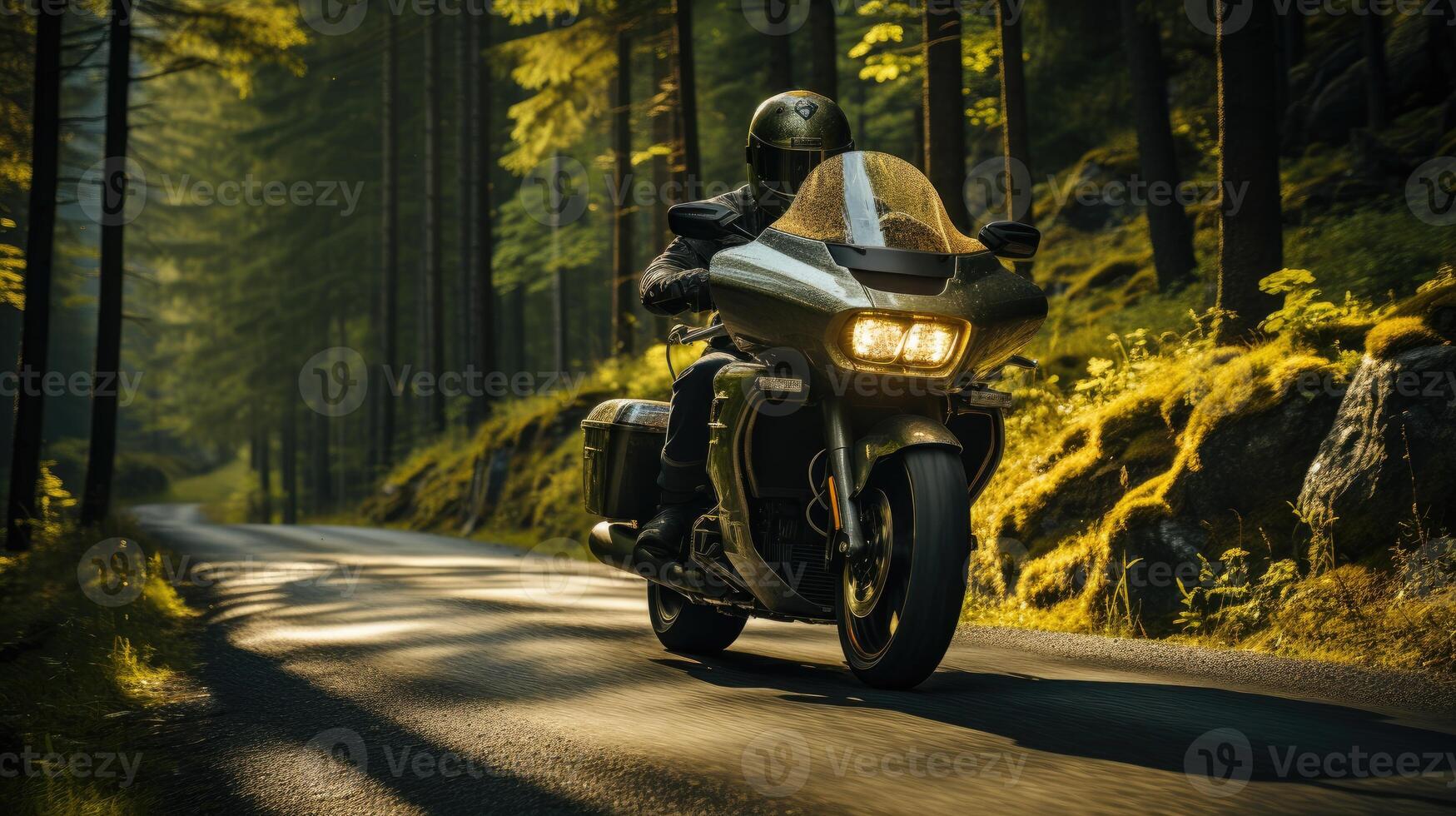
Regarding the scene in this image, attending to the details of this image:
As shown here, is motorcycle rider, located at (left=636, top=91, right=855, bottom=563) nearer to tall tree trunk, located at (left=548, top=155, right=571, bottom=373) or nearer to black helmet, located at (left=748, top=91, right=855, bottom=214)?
black helmet, located at (left=748, top=91, right=855, bottom=214)

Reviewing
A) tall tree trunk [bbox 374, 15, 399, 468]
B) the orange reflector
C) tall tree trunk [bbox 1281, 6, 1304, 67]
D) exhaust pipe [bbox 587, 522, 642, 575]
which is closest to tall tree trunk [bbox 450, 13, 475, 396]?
tall tree trunk [bbox 374, 15, 399, 468]

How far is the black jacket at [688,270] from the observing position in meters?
5.87

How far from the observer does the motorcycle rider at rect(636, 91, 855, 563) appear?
20.4 ft

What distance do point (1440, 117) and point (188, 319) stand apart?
211ft

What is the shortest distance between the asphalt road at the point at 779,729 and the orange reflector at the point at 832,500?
27.9 inches

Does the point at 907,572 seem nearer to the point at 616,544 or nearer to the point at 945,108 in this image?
the point at 616,544

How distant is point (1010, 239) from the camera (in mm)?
5441

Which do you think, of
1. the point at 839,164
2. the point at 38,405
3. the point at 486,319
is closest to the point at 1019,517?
the point at 839,164

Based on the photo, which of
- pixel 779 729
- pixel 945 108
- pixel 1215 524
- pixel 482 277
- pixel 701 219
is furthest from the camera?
pixel 482 277

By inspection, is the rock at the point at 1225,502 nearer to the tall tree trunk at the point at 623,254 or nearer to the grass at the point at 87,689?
the grass at the point at 87,689

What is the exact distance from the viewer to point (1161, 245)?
1859 cm

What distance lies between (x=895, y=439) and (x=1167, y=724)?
137 cm

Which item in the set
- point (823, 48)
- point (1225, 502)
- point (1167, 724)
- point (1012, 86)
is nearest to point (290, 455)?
point (823, 48)

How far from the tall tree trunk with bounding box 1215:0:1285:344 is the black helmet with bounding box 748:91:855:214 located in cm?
538
